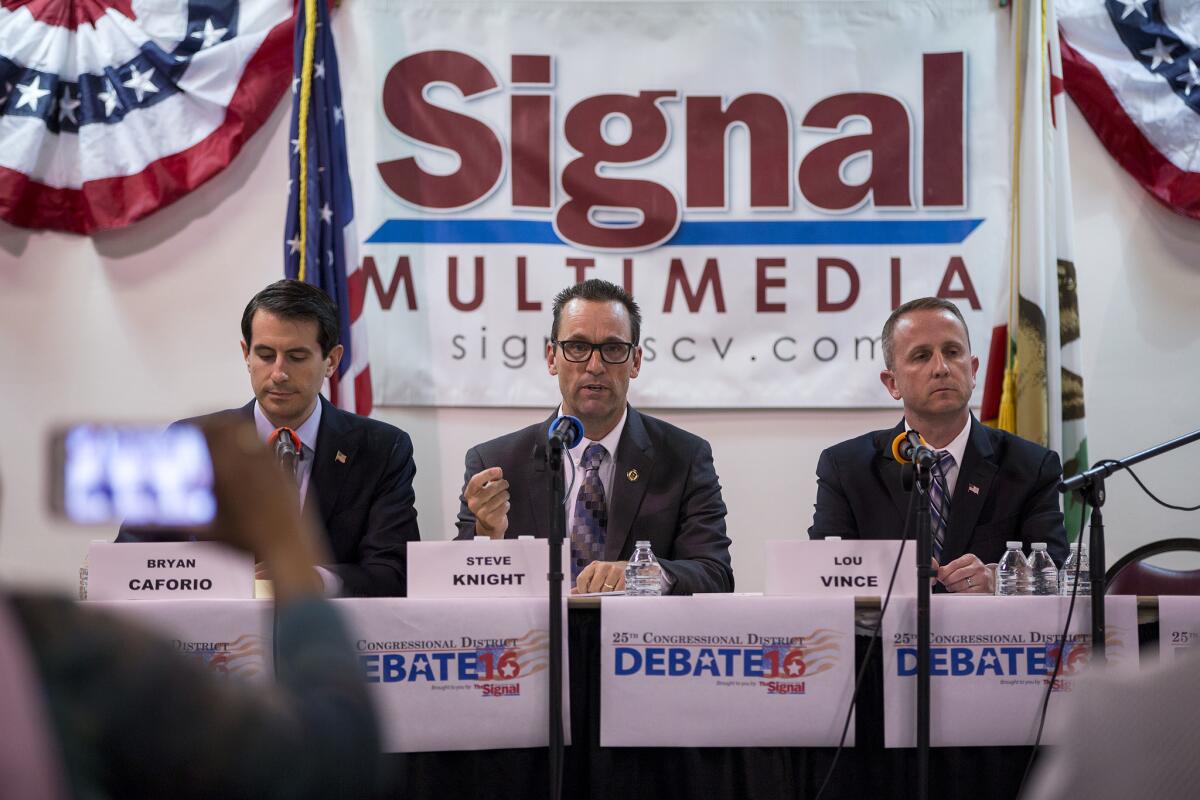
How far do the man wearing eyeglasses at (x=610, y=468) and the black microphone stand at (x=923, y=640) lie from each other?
820 mm

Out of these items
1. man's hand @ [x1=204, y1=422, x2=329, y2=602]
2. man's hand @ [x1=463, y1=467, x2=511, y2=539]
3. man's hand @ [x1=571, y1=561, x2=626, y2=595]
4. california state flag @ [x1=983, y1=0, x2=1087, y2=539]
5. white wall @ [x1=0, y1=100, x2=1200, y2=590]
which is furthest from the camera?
white wall @ [x1=0, y1=100, x2=1200, y2=590]

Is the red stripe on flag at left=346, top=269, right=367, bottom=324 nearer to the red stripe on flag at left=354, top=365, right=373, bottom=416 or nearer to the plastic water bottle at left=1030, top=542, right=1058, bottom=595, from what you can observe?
the red stripe on flag at left=354, top=365, right=373, bottom=416

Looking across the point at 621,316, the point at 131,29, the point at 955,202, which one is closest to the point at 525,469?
the point at 621,316

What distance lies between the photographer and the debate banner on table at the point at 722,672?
2.49m

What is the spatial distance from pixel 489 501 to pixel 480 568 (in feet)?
1.23

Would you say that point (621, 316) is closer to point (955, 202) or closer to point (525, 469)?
point (525, 469)

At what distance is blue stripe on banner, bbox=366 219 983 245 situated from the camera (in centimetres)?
446

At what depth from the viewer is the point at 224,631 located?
8.03 ft

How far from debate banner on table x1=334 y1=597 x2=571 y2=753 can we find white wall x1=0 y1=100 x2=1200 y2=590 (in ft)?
6.66

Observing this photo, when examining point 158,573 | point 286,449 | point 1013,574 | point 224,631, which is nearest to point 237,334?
point 286,449

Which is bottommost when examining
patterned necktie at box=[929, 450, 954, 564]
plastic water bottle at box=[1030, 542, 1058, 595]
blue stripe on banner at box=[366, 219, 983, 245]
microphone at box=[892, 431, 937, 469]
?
plastic water bottle at box=[1030, 542, 1058, 595]

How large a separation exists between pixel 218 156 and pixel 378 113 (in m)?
0.60

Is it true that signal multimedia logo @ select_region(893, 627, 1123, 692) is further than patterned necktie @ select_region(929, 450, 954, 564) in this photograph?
No

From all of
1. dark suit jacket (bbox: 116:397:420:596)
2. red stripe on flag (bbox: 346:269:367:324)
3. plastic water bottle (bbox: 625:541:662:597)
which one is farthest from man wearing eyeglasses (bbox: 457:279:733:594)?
red stripe on flag (bbox: 346:269:367:324)
